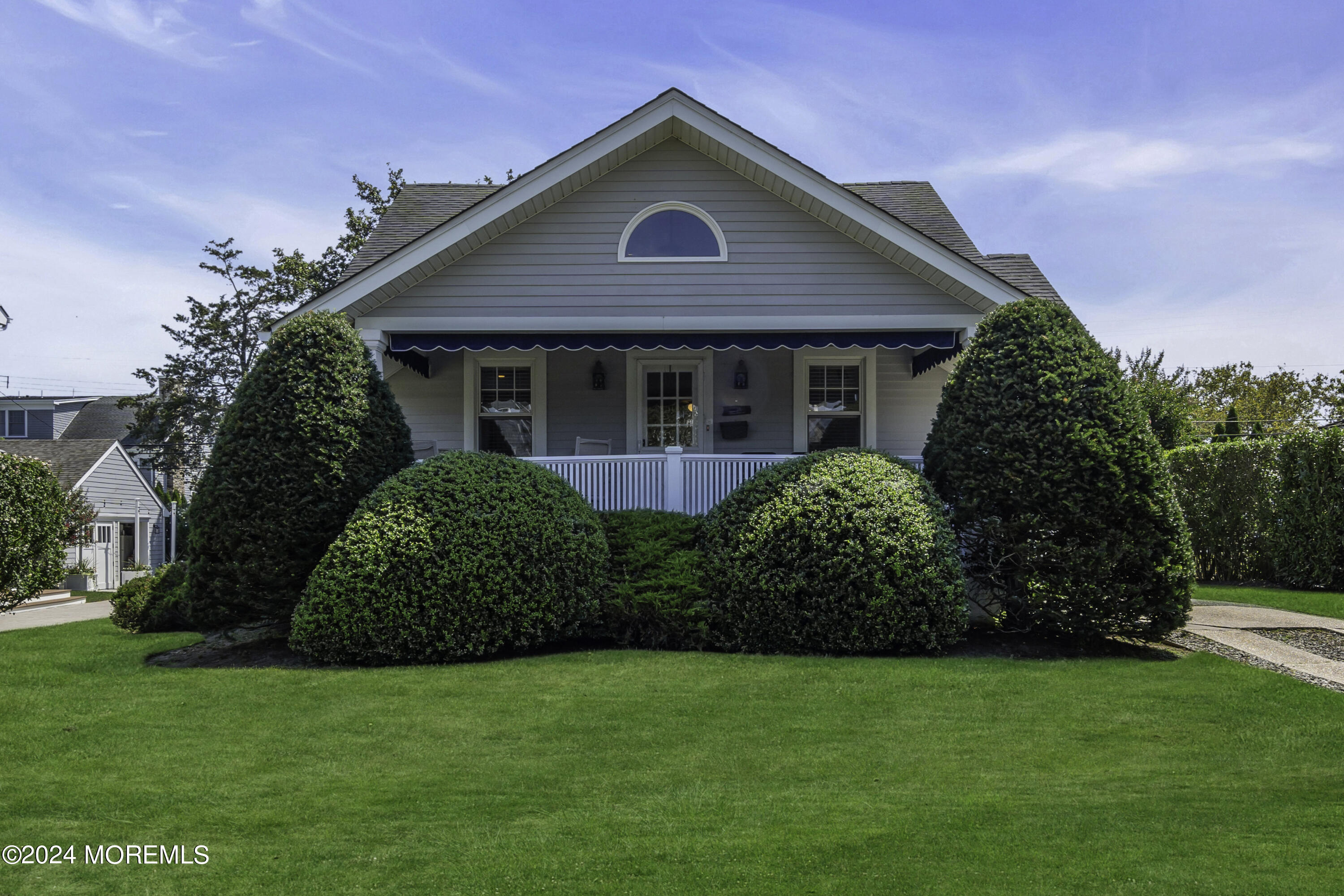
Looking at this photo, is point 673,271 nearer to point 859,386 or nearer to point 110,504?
point 859,386

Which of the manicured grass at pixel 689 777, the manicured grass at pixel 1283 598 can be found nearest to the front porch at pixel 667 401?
the manicured grass at pixel 1283 598

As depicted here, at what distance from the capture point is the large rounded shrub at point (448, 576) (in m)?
9.27

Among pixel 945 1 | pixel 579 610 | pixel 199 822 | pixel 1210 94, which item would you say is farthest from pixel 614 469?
pixel 1210 94

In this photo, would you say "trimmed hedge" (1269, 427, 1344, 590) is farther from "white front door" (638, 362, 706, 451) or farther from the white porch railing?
"white front door" (638, 362, 706, 451)

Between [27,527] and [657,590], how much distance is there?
12.1m

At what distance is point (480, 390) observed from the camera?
1469cm

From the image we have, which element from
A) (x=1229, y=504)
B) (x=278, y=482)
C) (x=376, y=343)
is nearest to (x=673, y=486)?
(x=376, y=343)

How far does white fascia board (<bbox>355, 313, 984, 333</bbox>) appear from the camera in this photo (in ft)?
42.9

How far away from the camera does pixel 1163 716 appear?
7.11 m

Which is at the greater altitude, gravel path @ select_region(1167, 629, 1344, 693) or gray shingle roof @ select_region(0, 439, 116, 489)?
gray shingle roof @ select_region(0, 439, 116, 489)

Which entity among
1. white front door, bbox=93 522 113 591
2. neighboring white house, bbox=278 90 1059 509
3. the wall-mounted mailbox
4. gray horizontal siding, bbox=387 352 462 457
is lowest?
white front door, bbox=93 522 113 591

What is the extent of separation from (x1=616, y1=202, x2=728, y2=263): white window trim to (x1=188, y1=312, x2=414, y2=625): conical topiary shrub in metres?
4.31

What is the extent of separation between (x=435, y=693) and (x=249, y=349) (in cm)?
2977

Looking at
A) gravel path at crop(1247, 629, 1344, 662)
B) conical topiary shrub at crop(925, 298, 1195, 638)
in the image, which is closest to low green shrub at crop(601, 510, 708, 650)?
conical topiary shrub at crop(925, 298, 1195, 638)
